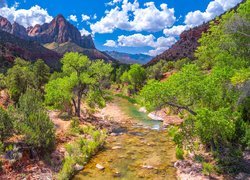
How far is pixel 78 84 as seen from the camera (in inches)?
1383

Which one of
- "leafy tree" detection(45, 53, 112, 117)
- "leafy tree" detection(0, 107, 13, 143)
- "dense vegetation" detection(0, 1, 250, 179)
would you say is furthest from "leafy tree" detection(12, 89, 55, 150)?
"leafy tree" detection(45, 53, 112, 117)

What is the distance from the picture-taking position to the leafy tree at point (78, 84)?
3378 centimetres

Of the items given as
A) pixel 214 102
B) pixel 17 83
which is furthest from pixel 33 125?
pixel 17 83

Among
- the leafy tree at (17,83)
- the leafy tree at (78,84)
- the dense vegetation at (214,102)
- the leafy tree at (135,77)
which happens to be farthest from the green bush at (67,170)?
the leafy tree at (135,77)

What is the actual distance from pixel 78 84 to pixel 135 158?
52.6 ft

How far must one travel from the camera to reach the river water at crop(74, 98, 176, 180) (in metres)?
18.6

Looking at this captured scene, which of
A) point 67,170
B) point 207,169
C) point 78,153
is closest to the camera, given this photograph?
point 67,170

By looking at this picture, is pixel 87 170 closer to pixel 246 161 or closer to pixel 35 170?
pixel 35 170

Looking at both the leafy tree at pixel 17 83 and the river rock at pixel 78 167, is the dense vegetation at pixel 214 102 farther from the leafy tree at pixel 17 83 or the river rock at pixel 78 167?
the leafy tree at pixel 17 83

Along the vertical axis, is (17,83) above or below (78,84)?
below

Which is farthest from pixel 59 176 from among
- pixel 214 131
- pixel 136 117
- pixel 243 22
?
pixel 136 117

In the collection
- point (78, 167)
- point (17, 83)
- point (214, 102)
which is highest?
point (17, 83)

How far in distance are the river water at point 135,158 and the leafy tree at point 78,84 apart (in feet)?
23.8

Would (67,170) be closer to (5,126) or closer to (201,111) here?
(5,126)
